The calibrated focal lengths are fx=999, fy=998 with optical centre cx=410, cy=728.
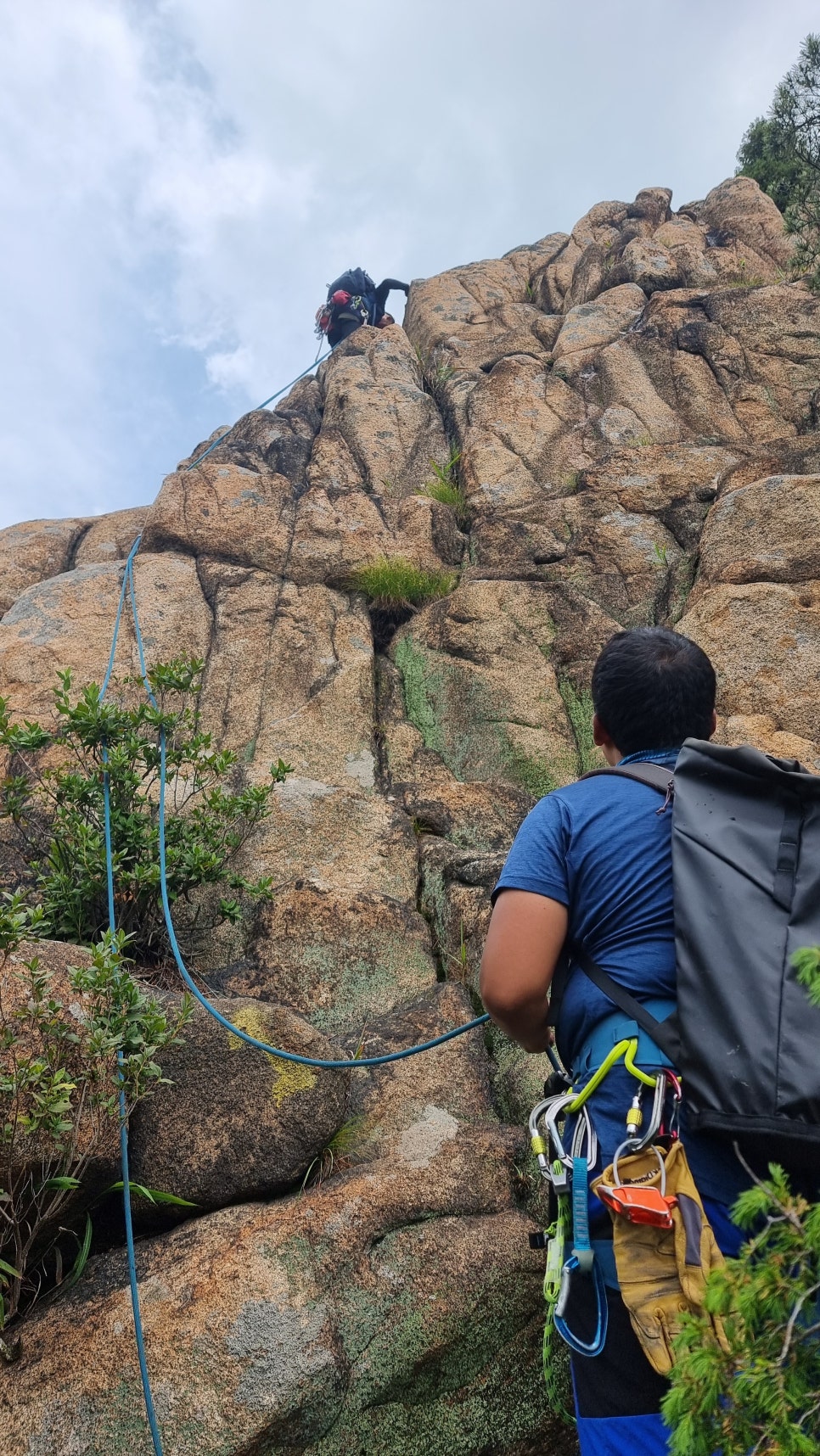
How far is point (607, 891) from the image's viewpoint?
9.16 ft

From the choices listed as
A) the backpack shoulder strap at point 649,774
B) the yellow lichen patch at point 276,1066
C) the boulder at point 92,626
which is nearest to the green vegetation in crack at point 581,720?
the boulder at point 92,626

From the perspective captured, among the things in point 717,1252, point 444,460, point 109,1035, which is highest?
point 444,460

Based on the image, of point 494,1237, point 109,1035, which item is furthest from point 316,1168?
point 109,1035

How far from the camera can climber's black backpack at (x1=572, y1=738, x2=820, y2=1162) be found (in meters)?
2.22

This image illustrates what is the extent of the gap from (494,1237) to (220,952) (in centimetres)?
286

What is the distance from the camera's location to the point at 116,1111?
4262 mm

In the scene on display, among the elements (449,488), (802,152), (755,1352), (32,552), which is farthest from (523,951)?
(802,152)

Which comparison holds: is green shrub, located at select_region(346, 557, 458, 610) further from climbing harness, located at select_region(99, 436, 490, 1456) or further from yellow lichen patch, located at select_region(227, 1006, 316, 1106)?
yellow lichen patch, located at select_region(227, 1006, 316, 1106)

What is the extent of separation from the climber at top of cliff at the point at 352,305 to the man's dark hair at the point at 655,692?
1471cm

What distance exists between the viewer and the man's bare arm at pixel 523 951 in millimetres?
2730

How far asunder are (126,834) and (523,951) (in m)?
4.03

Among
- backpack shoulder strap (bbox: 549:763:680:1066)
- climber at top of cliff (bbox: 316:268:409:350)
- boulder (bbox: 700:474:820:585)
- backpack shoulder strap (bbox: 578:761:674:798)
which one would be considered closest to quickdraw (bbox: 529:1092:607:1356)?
backpack shoulder strap (bbox: 549:763:680:1066)

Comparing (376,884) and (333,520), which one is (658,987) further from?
(333,520)

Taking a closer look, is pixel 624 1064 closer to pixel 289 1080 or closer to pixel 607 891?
pixel 607 891
